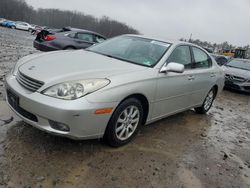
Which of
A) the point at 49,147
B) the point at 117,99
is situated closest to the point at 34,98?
the point at 49,147

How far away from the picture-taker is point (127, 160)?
11.0 feet

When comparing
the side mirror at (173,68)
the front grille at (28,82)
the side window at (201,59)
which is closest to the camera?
the front grille at (28,82)

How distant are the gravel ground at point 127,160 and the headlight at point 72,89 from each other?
2.52 feet

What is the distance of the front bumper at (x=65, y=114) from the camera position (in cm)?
282

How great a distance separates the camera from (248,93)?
33.2 feet

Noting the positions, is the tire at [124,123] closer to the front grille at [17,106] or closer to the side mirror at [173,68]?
the side mirror at [173,68]

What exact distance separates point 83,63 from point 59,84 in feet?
2.38

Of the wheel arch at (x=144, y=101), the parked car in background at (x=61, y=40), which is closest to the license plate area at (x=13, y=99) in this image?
the wheel arch at (x=144, y=101)

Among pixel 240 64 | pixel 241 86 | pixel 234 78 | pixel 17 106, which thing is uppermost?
pixel 240 64

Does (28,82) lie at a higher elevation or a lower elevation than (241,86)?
higher

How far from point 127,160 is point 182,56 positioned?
85.8 inches

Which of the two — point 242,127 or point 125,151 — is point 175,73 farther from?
point 242,127

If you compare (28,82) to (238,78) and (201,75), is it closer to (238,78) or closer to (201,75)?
(201,75)

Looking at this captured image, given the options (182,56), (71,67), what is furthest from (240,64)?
(71,67)
